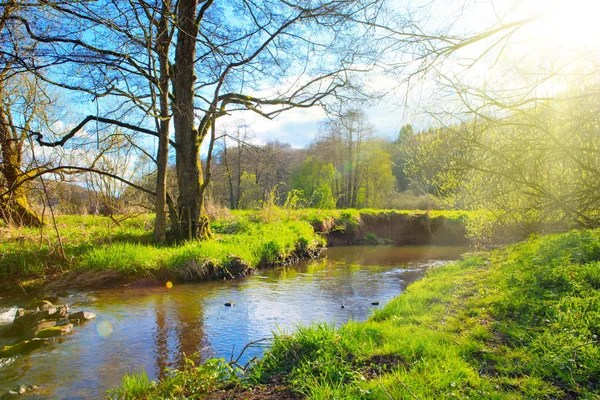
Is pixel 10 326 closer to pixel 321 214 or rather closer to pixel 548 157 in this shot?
pixel 548 157

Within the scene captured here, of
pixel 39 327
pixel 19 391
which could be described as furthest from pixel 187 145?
pixel 19 391

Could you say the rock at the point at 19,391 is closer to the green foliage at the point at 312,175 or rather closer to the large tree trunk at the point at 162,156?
the large tree trunk at the point at 162,156

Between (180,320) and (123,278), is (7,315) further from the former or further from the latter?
(180,320)

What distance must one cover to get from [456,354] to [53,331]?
505 centimetres

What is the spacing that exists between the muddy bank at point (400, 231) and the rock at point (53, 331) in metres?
13.3

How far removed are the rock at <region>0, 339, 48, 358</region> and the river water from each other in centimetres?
16

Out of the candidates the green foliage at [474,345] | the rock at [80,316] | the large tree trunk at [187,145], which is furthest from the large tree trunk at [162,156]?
the green foliage at [474,345]

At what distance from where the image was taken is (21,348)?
4.51 m

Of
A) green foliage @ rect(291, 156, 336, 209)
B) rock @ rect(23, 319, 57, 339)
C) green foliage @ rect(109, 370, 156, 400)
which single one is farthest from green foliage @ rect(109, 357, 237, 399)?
green foliage @ rect(291, 156, 336, 209)

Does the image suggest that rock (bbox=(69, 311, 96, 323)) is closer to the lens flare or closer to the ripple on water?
the lens flare

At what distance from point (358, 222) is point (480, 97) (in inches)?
635

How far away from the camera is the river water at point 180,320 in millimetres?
3949

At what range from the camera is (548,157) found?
3.68 metres

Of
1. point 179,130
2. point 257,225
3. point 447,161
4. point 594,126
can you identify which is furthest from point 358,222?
point 594,126
